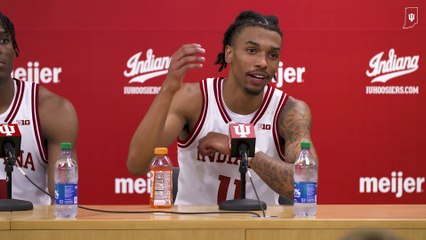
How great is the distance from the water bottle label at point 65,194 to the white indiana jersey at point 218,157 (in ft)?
2.82

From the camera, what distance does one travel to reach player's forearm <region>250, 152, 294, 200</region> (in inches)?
111

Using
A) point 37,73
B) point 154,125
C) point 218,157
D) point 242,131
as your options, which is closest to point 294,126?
point 218,157

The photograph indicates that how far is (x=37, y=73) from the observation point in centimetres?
391

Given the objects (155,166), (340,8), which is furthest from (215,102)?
(340,8)

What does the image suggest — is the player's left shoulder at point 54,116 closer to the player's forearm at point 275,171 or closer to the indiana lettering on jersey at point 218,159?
the indiana lettering on jersey at point 218,159

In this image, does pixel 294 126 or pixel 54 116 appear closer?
pixel 294 126

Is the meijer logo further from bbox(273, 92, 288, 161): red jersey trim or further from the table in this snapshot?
the table

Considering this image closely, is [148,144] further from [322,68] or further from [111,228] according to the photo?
[322,68]

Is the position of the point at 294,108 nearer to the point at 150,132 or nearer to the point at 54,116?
the point at 150,132

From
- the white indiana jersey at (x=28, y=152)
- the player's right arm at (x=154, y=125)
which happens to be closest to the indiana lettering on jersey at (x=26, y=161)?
the white indiana jersey at (x=28, y=152)

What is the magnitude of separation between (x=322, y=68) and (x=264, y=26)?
863mm

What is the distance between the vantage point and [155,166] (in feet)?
8.63

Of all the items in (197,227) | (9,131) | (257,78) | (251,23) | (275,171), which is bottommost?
(197,227)

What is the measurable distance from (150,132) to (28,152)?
1.94 feet
